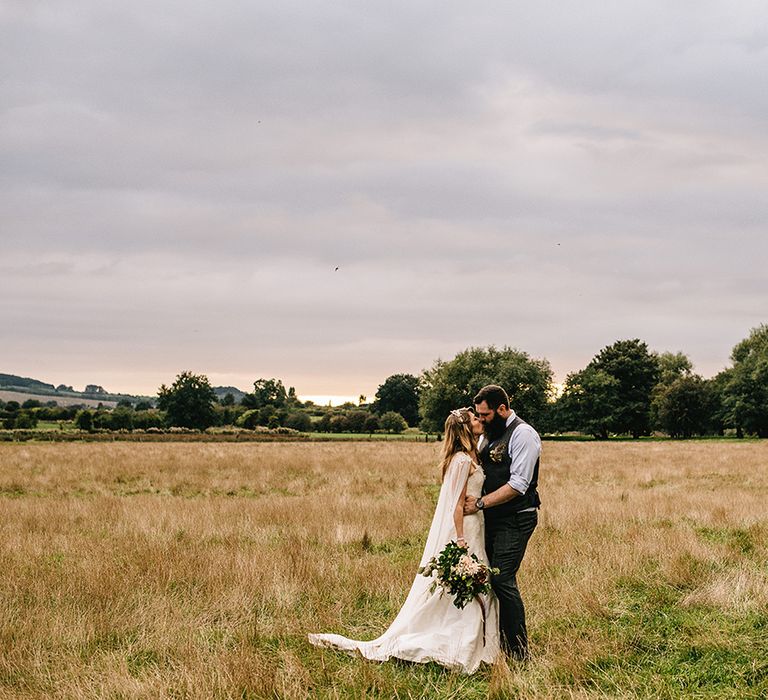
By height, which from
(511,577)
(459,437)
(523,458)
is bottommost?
(511,577)

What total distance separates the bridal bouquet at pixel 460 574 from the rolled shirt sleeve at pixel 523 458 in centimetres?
67

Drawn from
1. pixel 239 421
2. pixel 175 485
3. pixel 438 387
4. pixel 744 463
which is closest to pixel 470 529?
pixel 175 485

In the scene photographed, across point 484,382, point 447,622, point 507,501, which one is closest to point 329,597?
point 447,622

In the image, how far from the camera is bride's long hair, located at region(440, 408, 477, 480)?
562 cm

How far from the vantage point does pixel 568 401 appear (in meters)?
76.5

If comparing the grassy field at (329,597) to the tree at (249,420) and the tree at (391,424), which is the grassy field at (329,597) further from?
the tree at (249,420)

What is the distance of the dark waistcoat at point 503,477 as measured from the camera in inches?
218

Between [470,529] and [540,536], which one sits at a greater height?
[470,529]

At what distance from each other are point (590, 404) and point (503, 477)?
73543 mm

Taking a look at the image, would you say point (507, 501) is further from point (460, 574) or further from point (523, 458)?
point (460, 574)

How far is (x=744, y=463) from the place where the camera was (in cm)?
2581

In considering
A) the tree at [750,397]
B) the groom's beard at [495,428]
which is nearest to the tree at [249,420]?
the tree at [750,397]

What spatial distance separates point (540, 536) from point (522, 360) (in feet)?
202

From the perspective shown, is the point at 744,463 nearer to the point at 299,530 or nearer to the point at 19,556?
the point at 299,530
